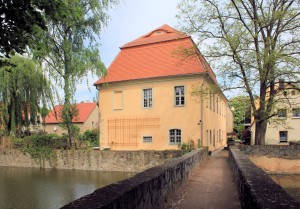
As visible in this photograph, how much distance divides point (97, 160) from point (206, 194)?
45.3ft

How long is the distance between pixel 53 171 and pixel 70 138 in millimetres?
3265

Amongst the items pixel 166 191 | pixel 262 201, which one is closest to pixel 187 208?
pixel 166 191

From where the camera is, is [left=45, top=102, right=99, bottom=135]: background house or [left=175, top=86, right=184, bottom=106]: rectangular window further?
[left=45, top=102, right=99, bottom=135]: background house

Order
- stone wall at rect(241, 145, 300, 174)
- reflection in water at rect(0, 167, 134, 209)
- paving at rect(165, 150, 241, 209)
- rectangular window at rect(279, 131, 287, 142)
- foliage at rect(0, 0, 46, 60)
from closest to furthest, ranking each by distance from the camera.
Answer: foliage at rect(0, 0, 46, 60) → paving at rect(165, 150, 241, 209) → reflection in water at rect(0, 167, 134, 209) → stone wall at rect(241, 145, 300, 174) → rectangular window at rect(279, 131, 287, 142)

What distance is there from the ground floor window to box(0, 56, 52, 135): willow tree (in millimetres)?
12312

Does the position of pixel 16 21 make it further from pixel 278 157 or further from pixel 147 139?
pixel 147 139

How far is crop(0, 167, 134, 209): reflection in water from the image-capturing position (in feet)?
43.3

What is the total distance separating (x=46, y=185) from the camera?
17000 mm

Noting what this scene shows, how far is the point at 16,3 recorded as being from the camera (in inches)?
192

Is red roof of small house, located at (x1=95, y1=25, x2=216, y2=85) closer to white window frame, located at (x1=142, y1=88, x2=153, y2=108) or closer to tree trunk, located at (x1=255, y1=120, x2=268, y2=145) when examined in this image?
white window frame, located at (x1=142, y1=88, x2=153, y2=108)

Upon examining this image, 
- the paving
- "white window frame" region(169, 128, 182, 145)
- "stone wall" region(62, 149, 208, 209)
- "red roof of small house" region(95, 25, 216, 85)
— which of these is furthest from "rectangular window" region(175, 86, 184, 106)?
"stone wall" region(62, 149, 208, 209)

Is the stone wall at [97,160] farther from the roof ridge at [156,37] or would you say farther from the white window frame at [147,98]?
the roof ridge at [156,37]

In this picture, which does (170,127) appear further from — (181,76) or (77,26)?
(77,26)

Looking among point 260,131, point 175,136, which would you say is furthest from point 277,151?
point 175,136
